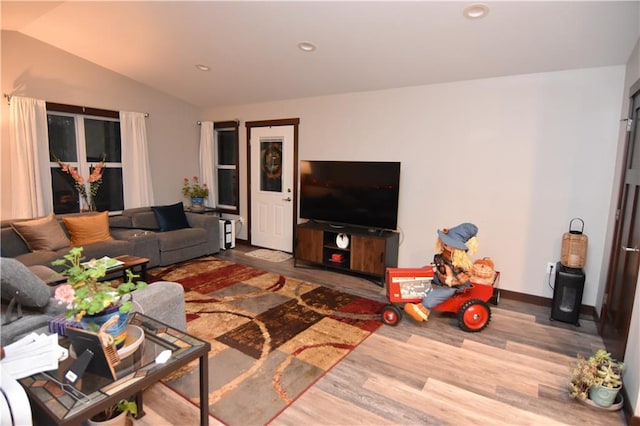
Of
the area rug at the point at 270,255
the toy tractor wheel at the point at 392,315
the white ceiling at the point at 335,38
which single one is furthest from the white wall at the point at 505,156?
the area rug at the point at 270,255

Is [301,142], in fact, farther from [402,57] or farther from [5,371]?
[5,371]

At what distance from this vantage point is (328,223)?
Answer: 4.88 meters

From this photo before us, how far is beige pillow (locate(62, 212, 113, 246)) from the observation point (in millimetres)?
4105

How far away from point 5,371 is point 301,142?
14.0ft

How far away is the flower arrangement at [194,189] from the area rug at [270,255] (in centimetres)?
141

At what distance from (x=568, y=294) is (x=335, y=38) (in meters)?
3.27

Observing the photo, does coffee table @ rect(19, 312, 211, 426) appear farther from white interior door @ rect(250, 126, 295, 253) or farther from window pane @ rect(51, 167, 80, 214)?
window pane @ rect(51, 167, 80, 214)

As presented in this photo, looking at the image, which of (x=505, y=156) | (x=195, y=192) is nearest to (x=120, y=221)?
(x=195, y=192)

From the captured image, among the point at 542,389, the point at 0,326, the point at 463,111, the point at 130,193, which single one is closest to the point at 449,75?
the point at 463,111

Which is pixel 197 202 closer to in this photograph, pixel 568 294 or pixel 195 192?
pixel 195 192

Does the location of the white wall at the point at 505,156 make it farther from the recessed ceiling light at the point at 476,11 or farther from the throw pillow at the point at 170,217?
the throw pillow at the point at 170,217

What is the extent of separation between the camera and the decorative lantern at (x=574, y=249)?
10.4 feet

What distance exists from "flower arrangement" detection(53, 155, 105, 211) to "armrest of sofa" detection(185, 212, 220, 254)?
49.7 inches

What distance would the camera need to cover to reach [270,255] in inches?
213
